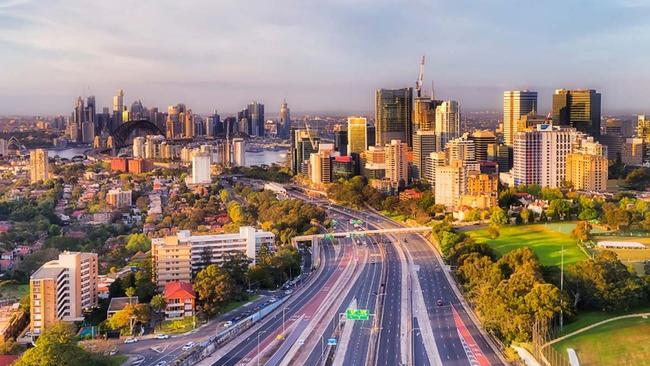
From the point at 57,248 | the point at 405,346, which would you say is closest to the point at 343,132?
the point at 57,248

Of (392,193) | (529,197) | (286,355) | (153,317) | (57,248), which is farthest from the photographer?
(392,193)

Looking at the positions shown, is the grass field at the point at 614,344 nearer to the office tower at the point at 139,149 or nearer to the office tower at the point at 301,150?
the office tower at the point at 301,150

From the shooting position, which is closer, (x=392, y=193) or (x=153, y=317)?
(x=153, y=317)

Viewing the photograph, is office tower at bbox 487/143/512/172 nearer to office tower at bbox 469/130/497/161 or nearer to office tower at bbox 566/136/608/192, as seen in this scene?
office tower at bbox 469/130/497/161

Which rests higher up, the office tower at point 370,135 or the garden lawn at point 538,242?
the office tower at point 370,135

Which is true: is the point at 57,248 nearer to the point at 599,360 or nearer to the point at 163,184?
the point at 599,360

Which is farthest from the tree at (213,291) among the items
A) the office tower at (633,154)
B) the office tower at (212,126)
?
the office tower at (212,126)

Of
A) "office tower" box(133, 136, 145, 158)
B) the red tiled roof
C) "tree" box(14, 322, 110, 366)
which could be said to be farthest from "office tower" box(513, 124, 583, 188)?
"office tower" box(133, 136, 145, 158)
